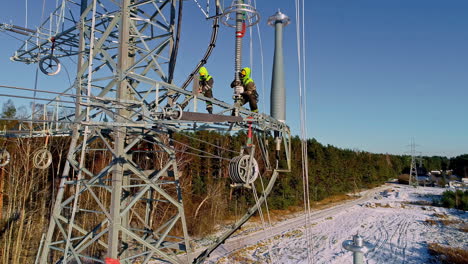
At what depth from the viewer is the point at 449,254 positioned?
1566 centimetres

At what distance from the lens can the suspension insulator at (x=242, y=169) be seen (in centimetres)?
650

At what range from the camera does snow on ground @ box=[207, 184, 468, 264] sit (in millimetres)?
15773

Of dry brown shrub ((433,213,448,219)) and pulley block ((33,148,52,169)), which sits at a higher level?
pulley block ((33,148,52,169))

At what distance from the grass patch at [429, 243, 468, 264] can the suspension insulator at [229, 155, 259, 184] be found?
13.9m

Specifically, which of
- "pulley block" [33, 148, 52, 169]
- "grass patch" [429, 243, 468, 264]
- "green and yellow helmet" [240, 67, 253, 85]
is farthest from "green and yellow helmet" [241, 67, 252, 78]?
"grass patch" [429, 243, 468, 264]

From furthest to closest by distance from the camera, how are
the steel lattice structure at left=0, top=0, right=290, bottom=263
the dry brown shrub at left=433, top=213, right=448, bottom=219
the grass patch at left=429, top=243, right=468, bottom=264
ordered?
the dry brown shrub at left=433, top=213, right=448, bottom=219
the grass patch at left=429, top=243, right=468, bottom=264
the steel lattice structure at left=0, top=0, right=290, bottom=263

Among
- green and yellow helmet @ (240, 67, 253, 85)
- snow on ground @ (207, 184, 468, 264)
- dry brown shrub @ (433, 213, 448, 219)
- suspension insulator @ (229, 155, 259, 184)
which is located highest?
green and yellow helmet @ (240, 67, 253, 85)

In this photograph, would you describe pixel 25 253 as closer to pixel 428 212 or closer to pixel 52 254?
pixel 52 254

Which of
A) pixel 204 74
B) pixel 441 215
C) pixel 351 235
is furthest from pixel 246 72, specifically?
pixel 441 215

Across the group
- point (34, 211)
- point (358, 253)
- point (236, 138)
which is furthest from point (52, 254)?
point (236, 138)

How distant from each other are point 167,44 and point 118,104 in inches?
95.5

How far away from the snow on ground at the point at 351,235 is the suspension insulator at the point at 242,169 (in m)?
Answer: 5.54

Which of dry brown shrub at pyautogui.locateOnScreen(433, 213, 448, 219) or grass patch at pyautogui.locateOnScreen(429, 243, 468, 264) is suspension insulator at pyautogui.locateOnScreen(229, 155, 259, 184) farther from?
dry brown shrub at pyautogui.locateOnScreen(433, 213, 448, 219)

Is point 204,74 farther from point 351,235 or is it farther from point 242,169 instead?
point 351,235
